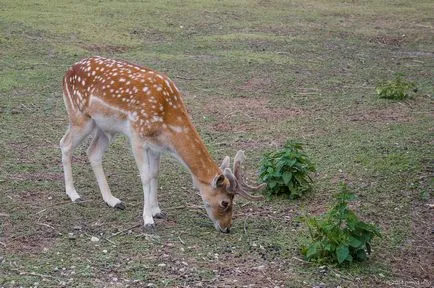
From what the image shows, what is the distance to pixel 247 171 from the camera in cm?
765

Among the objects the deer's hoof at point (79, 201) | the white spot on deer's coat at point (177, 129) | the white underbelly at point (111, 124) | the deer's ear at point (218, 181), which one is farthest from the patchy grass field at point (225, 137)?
the white spot on deer's coat at point (177, 129)

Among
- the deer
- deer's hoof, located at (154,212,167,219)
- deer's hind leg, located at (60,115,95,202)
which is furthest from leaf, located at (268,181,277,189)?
deer's hind leg, located at (60,115,95,202)

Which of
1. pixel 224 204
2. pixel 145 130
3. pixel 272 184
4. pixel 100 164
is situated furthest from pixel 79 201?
pixel 272 184

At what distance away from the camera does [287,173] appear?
6.83m

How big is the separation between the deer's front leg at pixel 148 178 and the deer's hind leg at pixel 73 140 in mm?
551

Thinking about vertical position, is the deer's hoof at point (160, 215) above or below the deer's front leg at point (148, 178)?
below

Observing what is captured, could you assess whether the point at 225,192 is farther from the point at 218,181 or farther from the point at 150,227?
the point at 150,227

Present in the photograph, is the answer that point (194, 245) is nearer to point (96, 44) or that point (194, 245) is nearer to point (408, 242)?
point (408, 242)

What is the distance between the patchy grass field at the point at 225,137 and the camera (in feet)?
18.3

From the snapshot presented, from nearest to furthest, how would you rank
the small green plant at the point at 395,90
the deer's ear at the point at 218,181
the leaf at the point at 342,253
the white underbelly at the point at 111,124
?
1. the leaf at the point at 342,253
2. the deer's ear at the point at 218,181
3. the white underbelly at the point at 111,124
4. the small green plant at the point at 395,90

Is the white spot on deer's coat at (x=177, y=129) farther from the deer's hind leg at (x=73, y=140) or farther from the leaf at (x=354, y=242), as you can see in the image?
the leaf at (x=354, y=242)

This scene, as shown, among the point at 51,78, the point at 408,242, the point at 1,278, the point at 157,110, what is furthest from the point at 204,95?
the point at 1,278

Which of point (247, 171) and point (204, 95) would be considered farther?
point (204, 95)

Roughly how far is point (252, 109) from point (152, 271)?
467cm
